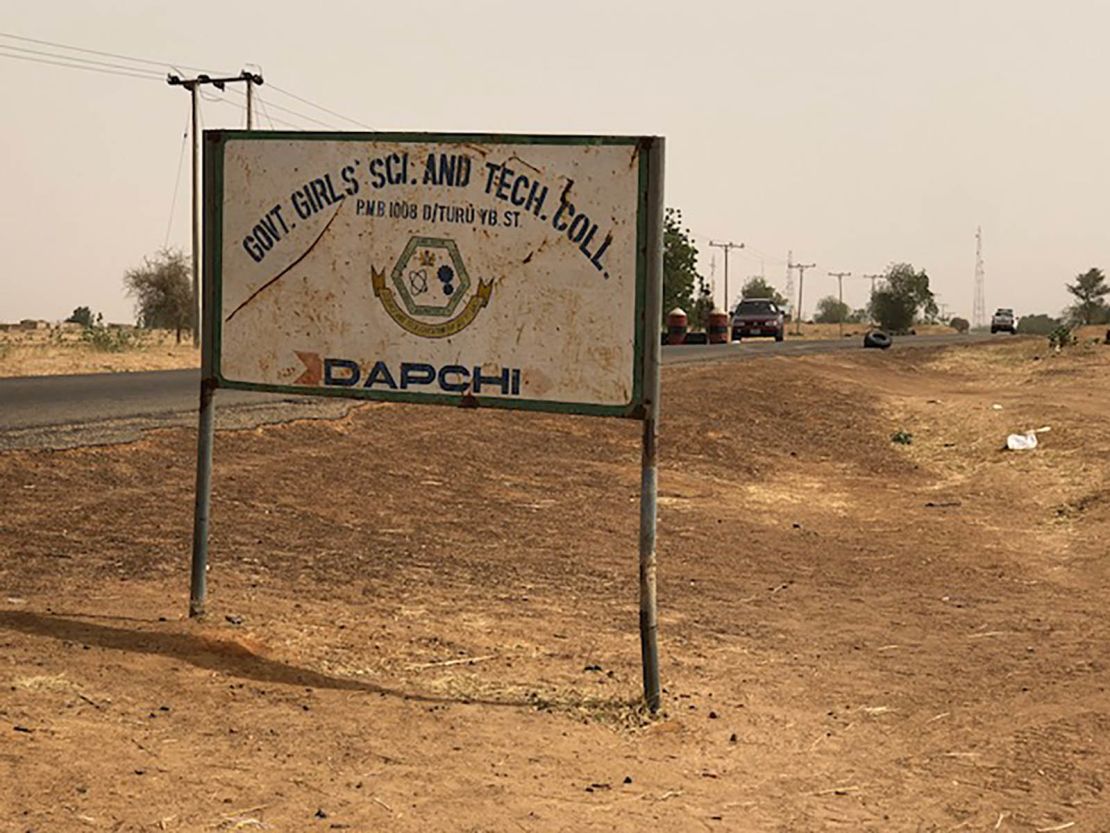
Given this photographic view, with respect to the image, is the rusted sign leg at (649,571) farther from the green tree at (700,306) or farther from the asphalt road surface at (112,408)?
the green tree at (700,306)

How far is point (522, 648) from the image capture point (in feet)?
22.4

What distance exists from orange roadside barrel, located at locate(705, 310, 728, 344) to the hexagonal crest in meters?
43.9

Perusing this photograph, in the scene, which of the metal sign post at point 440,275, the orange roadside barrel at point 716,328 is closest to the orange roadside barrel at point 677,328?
the orange roadside barrel at point 716,328

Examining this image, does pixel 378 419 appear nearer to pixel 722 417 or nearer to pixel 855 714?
pixel 722 417

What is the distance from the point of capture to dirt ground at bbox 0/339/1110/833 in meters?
4.61

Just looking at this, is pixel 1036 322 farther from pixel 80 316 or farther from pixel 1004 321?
pixel 80 316

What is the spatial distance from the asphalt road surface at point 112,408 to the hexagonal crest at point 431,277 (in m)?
6.52

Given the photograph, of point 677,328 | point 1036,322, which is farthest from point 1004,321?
point 1036,322

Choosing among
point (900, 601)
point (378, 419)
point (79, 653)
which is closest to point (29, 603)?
point (79, 653)

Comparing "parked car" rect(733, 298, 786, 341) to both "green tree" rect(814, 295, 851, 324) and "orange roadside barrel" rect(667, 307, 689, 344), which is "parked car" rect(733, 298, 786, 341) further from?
"green tree" rect(814, 295, 851, 324)

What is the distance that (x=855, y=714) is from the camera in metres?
6.05

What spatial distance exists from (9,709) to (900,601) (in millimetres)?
5755

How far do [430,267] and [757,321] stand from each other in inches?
2003

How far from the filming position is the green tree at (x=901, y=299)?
11369 cm
